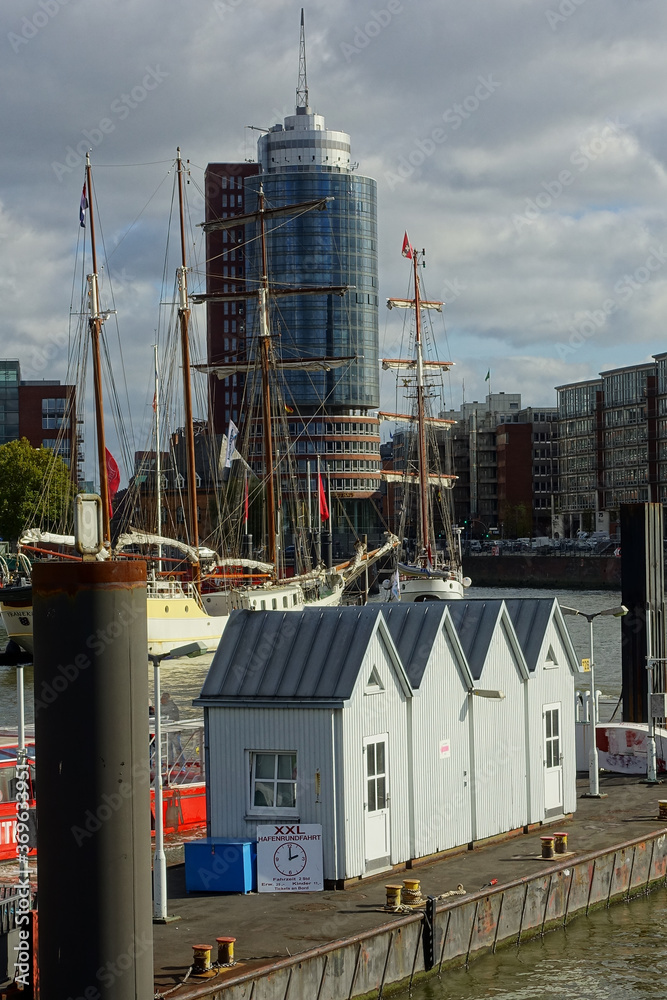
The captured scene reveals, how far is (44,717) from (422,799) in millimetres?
13412

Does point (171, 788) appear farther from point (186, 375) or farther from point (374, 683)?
point (186, 375)

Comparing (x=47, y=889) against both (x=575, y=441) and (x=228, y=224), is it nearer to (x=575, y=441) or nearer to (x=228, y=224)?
(x=228, y=224)

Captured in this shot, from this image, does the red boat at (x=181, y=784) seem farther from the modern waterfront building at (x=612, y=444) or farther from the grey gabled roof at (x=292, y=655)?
the modern waterfront building at (x=612, y=444)

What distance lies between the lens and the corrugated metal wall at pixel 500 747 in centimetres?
2397

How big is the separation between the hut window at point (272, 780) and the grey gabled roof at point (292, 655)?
37.8 inches

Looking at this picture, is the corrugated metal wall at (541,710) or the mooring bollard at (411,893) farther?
the corrugated metal wall at (541,710)

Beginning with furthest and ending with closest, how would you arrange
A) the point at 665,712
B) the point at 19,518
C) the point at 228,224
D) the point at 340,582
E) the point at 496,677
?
the point at 19,518, the point at 340,582, the point at 228,224, the point at 665,712, the point at 496,677

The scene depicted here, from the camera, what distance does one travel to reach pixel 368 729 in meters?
21.1

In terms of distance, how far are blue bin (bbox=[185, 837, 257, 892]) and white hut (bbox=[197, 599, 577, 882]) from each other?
0.41 m

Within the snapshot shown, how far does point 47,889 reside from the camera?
9.88m

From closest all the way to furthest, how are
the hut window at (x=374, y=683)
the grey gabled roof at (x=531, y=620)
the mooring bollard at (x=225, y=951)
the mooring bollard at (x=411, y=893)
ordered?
the mooring bollard at (x=225, y=951)
the mooring bollard at (x=411, y=893)
the hut window at (x=374, y=683)
the grey gabled roof at (x=531, y=620)

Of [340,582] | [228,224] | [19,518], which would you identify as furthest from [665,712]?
[19,518]

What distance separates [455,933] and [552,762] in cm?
710

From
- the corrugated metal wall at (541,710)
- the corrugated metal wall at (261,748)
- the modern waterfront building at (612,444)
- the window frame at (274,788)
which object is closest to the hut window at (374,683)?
the corrugated metal wall at (261,748)
